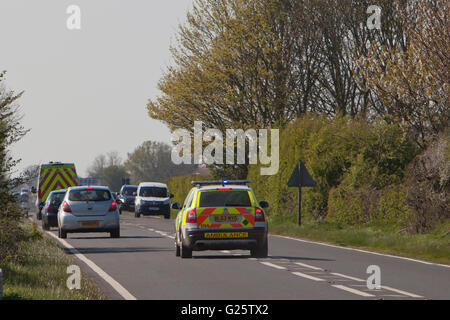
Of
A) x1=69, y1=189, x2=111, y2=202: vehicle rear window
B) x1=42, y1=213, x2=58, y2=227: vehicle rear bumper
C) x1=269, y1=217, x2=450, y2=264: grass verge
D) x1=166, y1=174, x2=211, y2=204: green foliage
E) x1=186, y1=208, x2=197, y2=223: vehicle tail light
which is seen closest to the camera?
x1=186, y1=208, x2=197, y2=223: vehicle tail light

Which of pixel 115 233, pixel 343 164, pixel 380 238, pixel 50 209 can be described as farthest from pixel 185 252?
pixel 50 209

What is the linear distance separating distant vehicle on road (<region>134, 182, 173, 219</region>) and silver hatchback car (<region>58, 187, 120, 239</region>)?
2372 centimetres

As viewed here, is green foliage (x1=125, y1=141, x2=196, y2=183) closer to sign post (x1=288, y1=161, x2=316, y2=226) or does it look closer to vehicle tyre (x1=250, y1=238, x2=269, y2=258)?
sign post (x1=288, y1=161, x2=316, y2=226)

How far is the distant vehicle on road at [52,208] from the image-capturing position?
3572cm

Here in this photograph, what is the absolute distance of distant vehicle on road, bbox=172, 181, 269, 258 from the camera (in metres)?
20.4

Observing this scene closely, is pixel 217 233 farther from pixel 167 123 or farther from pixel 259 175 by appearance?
pixel 167 123

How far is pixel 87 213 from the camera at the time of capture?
2922cm

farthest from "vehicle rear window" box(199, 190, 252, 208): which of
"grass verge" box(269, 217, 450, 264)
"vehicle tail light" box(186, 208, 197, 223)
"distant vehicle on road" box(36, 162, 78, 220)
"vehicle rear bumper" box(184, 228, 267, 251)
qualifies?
"distant vehicle on road" box(36, 162, 78, 220)

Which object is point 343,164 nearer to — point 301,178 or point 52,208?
point 301,178

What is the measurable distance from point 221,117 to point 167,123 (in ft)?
10.6

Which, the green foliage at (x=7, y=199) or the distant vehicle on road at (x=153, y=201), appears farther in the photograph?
the distant vehicle on road at (x=153, y=201)

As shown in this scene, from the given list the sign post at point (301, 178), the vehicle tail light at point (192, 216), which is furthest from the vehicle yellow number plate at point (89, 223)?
the vehicle tail light at point (192, 216)

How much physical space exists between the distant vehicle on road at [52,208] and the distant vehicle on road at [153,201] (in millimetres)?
17281

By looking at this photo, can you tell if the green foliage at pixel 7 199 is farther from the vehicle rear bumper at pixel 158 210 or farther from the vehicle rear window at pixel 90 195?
the vehicle rear bumper at pixel 158 210
